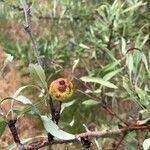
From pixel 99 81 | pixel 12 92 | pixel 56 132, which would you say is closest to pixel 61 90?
pixel 56 132

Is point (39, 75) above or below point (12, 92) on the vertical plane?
above

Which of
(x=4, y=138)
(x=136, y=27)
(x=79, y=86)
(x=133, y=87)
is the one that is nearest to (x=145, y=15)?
(x=136, y=27)

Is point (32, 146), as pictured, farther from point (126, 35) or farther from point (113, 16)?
point (126, 35)

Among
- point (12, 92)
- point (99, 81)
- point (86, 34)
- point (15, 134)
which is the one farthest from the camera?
point (12, 92)

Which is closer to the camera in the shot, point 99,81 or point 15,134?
point 15,134

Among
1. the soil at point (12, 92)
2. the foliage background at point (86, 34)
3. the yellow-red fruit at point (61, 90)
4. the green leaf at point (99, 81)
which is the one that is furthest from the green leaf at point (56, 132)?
A: the soil at point (12, 92)

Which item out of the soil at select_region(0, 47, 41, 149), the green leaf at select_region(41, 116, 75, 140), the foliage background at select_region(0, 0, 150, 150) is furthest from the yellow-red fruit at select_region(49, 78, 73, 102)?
the soil at select_region(0, 47, 41, 149)

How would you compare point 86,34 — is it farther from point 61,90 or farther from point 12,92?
point 61,90
